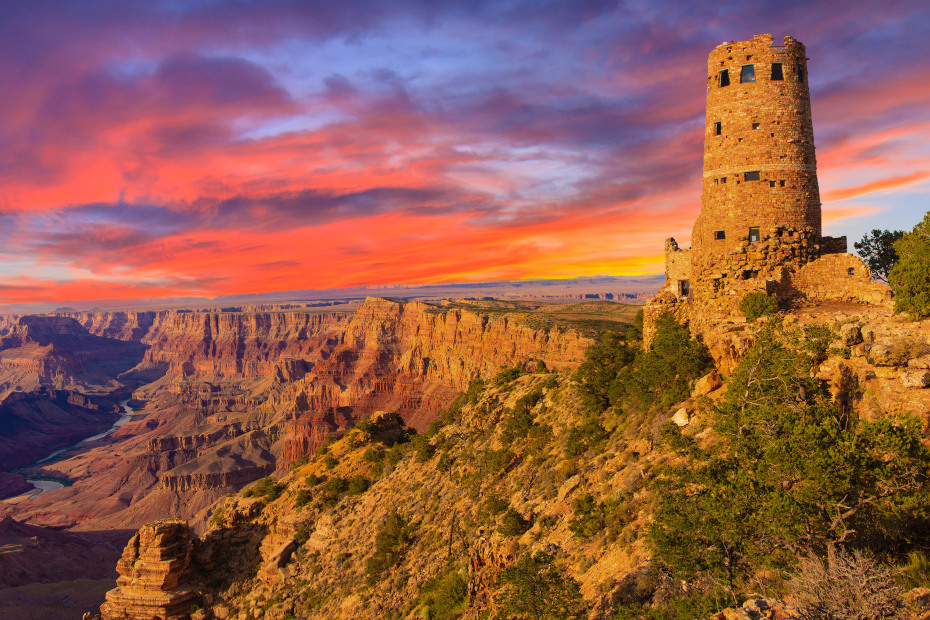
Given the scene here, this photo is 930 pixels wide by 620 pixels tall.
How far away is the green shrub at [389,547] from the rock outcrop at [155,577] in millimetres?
20056

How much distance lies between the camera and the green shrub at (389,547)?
3241 cm

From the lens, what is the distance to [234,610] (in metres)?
40.0

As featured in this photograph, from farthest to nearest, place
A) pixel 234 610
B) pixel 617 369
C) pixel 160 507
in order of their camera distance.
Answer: pixel 160 507, pixel 234 610, pixel 617 369

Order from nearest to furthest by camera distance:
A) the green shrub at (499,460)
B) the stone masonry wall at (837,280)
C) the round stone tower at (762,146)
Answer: the stone masonry wall at (837,280) → the round stone tower at (762,146) → the green shrub at (499,460)

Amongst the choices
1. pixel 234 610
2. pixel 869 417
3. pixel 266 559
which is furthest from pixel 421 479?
pixel 869 417

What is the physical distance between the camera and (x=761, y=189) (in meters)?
23.8

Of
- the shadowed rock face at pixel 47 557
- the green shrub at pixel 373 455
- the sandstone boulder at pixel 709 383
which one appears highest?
the sandstone boulder at pixel 709 383

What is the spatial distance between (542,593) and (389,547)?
754 inches

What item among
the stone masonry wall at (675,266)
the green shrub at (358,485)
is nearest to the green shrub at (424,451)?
the green shrub at (358,485)

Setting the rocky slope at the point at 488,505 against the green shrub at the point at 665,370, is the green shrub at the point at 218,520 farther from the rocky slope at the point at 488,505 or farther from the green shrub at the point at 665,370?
the green shrub at the point at 665,370

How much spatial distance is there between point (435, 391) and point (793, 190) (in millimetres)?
165882

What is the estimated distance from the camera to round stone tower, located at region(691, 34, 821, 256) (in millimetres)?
23594

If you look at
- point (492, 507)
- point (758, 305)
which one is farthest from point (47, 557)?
point (758, 305)

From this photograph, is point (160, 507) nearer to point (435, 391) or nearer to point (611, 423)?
point (435, 391)
